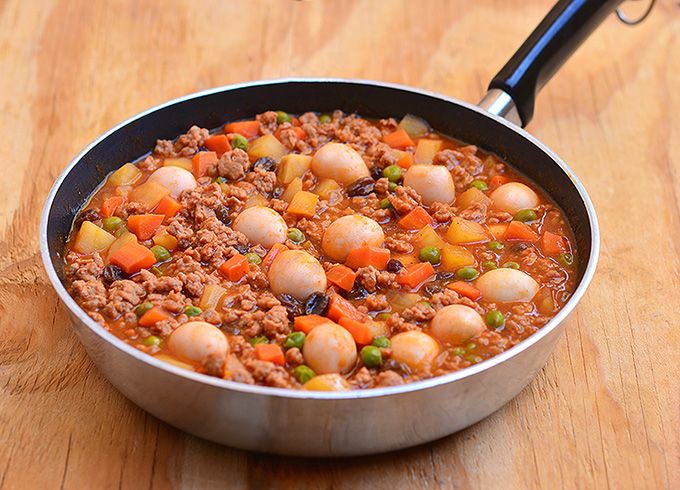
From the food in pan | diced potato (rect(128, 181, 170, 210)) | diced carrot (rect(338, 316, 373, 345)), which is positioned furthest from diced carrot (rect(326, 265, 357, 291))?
diced potato (rect(128, 181, 170, 210))

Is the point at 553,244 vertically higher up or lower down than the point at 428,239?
higher up

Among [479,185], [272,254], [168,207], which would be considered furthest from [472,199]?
[168,207]

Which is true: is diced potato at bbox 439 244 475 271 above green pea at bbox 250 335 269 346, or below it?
above

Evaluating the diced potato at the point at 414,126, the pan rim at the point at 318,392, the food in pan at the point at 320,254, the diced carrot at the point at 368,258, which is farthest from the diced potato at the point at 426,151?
the diced carrot at the point at 368,258

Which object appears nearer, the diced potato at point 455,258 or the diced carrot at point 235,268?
the diced carrot at point 235,268

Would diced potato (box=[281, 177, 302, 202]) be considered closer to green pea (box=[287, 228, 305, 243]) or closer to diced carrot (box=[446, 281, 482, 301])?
green pea (box=[287, 228, 305, 243])

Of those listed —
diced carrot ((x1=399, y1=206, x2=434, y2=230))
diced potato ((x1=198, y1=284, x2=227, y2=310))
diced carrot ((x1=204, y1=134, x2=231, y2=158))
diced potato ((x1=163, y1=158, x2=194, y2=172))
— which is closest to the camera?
diced potato ((x1=198, y1=284, x2=227, y2=310))

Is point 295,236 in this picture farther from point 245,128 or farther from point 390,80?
point 390,80

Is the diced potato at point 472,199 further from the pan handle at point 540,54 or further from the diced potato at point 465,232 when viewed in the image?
the pan handle at point 540,54
